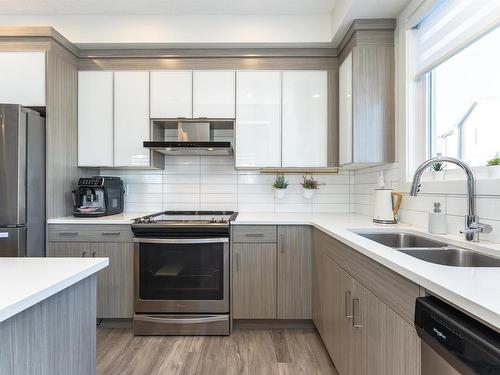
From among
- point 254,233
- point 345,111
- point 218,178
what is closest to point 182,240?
point 254,233

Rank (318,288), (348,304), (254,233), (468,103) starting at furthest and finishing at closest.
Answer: (254,233)
(318,288)
(468,103)
(348,304)

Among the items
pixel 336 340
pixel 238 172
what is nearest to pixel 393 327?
pixel 336 340

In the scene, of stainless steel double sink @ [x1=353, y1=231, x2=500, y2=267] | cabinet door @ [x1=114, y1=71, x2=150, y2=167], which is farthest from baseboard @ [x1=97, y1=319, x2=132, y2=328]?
stainless steel double sink @ [x1=353, y1=231, x2=500, y2=267]

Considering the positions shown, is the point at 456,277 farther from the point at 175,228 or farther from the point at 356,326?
the point at 175,228

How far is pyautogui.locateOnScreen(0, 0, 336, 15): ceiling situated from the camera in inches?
97.1

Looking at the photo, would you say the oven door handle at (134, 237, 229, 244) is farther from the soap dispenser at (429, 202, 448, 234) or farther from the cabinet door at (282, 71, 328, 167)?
the soap dispenser at (429, 202, 448, 234)

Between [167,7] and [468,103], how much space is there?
2338 millimetres

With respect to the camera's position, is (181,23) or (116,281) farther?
(181,23)

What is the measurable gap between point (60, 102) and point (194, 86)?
1114 millimetres

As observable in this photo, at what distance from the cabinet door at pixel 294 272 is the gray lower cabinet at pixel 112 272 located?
3.91ft

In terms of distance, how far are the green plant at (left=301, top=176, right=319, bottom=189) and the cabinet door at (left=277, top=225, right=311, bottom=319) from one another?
646mm

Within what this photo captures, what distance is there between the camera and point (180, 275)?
2.33m

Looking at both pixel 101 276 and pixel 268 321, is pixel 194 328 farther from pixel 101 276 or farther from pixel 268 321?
pixel 101 276

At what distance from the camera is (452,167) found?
5.77ft
